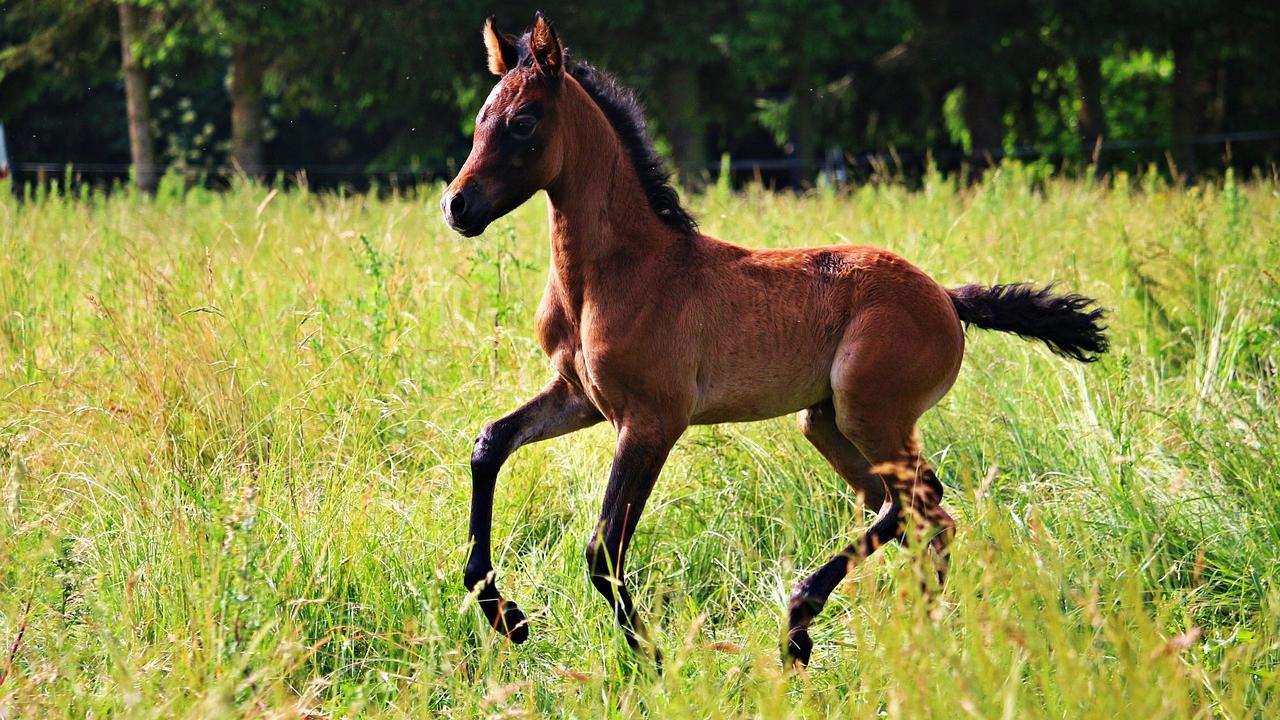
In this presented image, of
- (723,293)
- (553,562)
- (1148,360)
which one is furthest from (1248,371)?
(553,562)

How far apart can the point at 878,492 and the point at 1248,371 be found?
2.31 m

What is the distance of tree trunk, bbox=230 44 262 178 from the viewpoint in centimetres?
1895

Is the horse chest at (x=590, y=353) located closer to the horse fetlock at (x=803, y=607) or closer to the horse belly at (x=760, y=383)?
the horse belly at (x=760, y=383)

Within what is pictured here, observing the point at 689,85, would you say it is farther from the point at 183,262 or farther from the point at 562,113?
the point at 562,113

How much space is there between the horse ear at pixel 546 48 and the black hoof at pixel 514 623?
4.98ft

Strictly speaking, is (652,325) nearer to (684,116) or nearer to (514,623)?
(514,623)

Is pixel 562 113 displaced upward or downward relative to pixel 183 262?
upward

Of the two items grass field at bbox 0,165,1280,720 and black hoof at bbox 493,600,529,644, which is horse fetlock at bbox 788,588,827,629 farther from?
black hoof at bbox 493,600,529,644

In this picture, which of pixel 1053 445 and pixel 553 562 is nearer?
pixel 553 562

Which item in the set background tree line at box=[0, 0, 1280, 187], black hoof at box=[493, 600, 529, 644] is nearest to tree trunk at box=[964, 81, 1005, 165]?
background tree line at box=[0, 0, 1280, 187]

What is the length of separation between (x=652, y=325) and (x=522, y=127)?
0.67m

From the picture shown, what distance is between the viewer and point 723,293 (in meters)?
3.54

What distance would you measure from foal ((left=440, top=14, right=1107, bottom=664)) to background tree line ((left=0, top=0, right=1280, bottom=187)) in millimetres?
12592

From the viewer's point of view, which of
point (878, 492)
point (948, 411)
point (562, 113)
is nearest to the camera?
point (562, 113)
